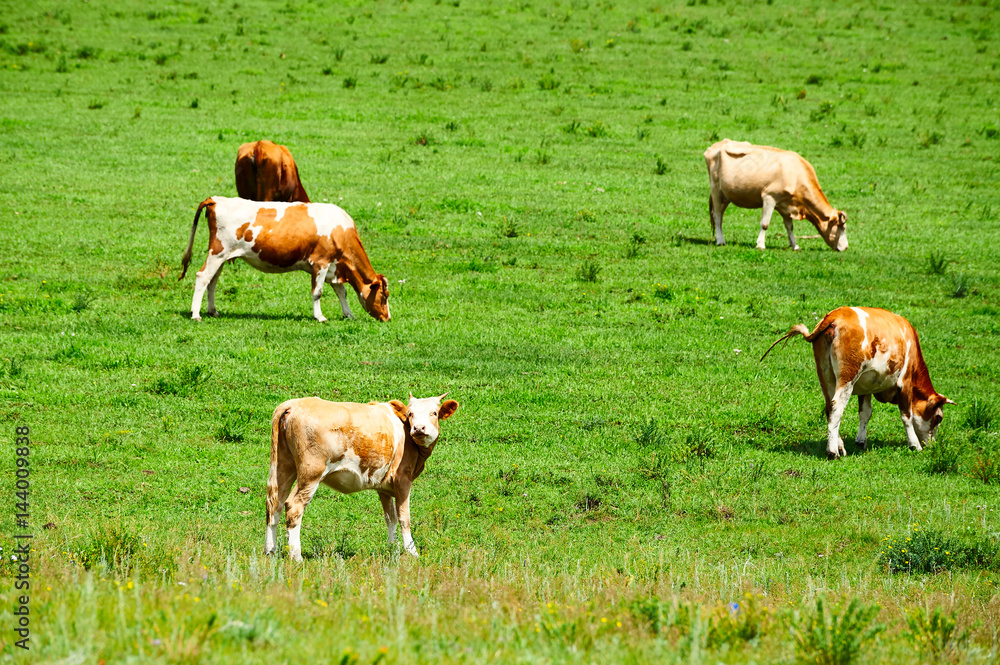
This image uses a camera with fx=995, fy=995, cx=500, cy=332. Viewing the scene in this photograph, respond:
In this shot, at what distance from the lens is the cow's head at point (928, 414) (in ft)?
39.5

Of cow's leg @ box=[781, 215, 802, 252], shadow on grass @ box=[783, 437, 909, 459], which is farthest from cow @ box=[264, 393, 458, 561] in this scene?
cow's leg @ box=[781, 215, 802, 252]

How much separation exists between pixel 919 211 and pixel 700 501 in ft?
53.7

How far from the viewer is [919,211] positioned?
23688 millimetres

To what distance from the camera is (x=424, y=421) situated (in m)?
8.40

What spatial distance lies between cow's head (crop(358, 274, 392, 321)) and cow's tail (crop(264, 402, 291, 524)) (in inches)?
315

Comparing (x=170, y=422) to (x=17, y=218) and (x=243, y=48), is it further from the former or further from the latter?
(x=243, y=48)

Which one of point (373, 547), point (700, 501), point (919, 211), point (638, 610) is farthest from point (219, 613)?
point (919, 211)

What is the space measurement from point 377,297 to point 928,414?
8.38m

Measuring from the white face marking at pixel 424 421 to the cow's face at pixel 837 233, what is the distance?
48.7 feet

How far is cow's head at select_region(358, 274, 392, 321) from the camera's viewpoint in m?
16.1

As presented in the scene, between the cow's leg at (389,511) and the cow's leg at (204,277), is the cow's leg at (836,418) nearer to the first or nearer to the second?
the cow's leg at (389,511)

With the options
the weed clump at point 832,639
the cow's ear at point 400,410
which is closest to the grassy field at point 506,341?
the weed clump at point 832,639

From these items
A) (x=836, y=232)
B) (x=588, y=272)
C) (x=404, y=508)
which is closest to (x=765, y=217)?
(x=836, y=232)

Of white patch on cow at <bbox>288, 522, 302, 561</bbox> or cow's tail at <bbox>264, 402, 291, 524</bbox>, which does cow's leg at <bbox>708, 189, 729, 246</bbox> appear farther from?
white patch on cow at <bbox>288, 522, 302, 561</bbox>
